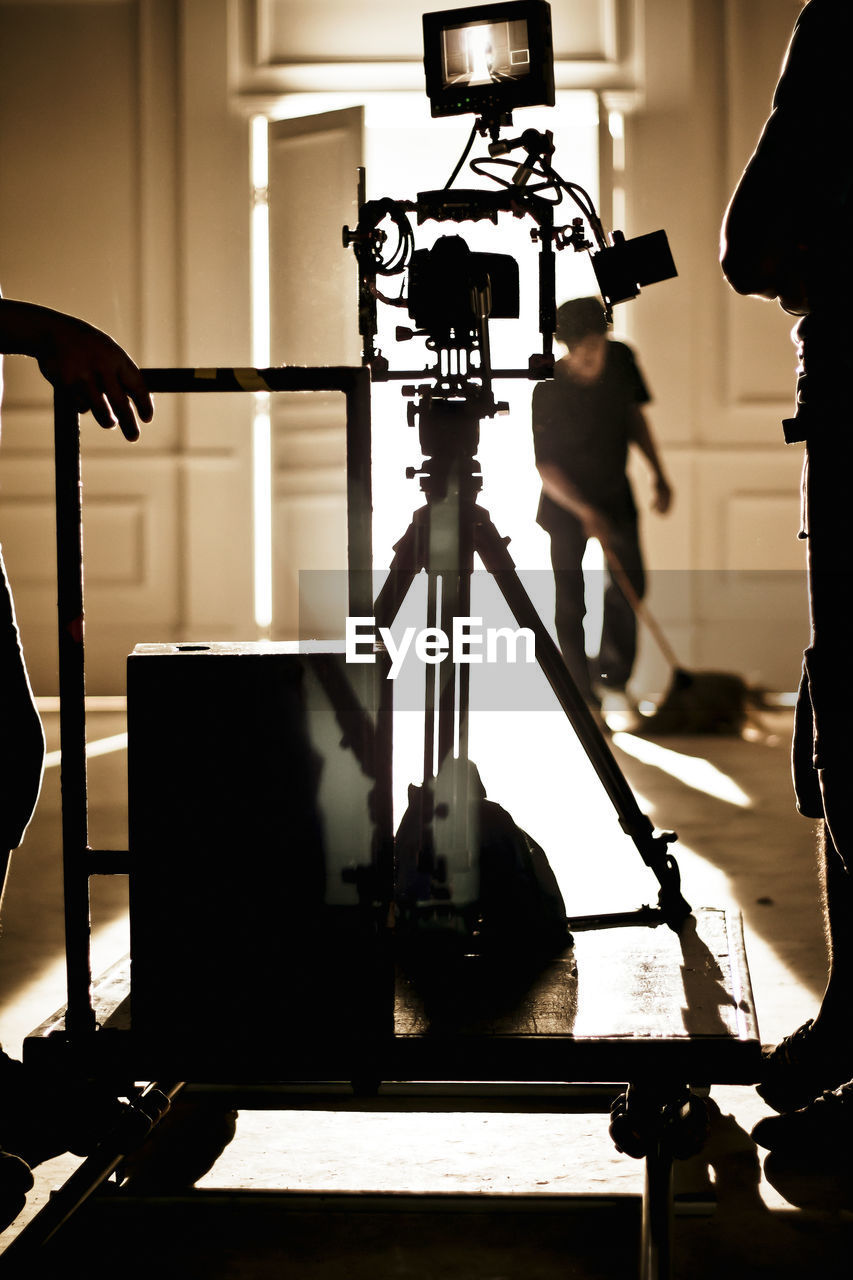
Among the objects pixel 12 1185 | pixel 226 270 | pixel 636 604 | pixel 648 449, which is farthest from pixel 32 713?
pixel 226 270

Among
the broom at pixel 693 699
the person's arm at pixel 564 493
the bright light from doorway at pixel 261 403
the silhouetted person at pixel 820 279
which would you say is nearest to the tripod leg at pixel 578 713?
the silhouetted person at pixel 820 279

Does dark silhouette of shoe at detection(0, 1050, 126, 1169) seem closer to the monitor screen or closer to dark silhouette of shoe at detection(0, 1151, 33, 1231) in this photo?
dark silhouette of shoe at detection(0, 1151, 33, 1231)

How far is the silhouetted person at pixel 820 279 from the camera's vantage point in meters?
0.93

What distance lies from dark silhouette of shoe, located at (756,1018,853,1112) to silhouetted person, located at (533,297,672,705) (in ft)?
7.49

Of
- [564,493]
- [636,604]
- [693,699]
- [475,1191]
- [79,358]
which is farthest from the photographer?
[693,699]

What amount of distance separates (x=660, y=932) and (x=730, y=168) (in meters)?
3.95

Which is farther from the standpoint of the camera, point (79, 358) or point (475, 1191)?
point (475, 1191)

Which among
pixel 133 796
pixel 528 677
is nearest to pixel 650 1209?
pixel 133 796

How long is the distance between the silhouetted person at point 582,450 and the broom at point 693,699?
1.25ft

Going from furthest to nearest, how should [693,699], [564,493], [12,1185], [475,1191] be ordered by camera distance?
[693,699] → [564,493] → [475,1191] → [12,1185]

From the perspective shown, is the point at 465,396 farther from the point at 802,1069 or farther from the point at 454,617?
the point at 802,1069

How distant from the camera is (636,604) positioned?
414 centimetres

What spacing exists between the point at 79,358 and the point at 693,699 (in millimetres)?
3595

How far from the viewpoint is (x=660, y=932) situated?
138cm
